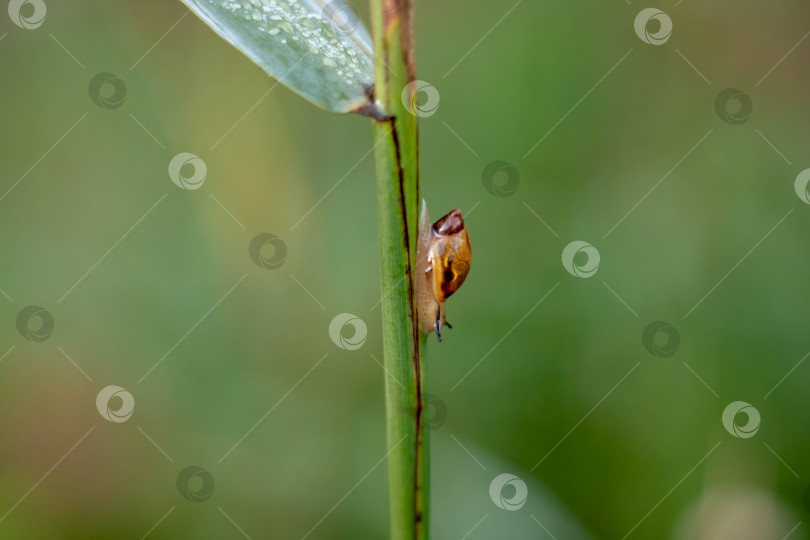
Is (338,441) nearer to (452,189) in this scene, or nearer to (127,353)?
(127,353)

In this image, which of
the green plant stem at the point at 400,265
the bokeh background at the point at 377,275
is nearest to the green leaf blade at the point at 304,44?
the green plant stem at the point at 400,265

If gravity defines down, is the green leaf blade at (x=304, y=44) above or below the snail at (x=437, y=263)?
above

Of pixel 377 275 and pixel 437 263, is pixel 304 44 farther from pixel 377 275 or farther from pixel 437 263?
pixel 377 275

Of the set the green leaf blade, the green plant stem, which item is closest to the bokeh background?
the green plant stem

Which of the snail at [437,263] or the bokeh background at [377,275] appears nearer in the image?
the snail at [437,263]

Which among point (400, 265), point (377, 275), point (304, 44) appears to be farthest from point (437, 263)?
point (377, 275)

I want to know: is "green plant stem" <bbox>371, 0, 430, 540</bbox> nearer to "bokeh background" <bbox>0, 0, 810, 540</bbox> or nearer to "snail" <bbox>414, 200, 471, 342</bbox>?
"snail" <bbox>414, 200, 471, 342</bbox>

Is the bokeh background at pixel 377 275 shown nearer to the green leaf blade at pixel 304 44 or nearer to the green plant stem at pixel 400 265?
the green plant stem at pixel 400 265
